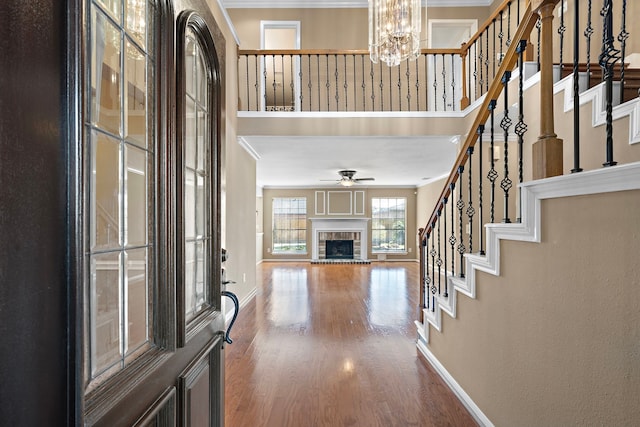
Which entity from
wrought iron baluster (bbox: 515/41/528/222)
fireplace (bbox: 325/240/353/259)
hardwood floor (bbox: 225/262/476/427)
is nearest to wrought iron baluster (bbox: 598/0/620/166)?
wrought iron baluster (bbox: 515/41/528/222)

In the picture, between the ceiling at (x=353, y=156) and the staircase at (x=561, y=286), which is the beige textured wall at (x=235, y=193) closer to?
the ceiling at (x=353, y=156)

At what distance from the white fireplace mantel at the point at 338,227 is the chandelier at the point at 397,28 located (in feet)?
25.8

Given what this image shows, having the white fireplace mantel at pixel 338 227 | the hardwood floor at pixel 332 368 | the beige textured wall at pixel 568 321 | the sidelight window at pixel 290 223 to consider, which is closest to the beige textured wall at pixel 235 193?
the hardwood floor at pixel 332 368

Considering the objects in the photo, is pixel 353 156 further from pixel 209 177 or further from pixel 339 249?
pixel 339 249

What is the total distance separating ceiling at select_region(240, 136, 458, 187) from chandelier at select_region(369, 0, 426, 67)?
1.64m

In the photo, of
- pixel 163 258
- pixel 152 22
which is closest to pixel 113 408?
pixel 163 258

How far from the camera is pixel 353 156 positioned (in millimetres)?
6094

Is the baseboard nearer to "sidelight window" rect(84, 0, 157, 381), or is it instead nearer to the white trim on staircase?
the white trim on staircase

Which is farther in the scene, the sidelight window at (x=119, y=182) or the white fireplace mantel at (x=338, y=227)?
the white fireplace mantel at (x=338, y=227)

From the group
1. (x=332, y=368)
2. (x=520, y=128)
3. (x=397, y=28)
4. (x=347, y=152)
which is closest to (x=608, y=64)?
(x=520, y=128)

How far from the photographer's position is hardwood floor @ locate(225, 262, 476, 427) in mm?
2285

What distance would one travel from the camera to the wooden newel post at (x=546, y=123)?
5.07 ft

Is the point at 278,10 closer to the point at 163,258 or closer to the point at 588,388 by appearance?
the point at 163,258

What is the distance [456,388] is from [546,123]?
1.90 m
